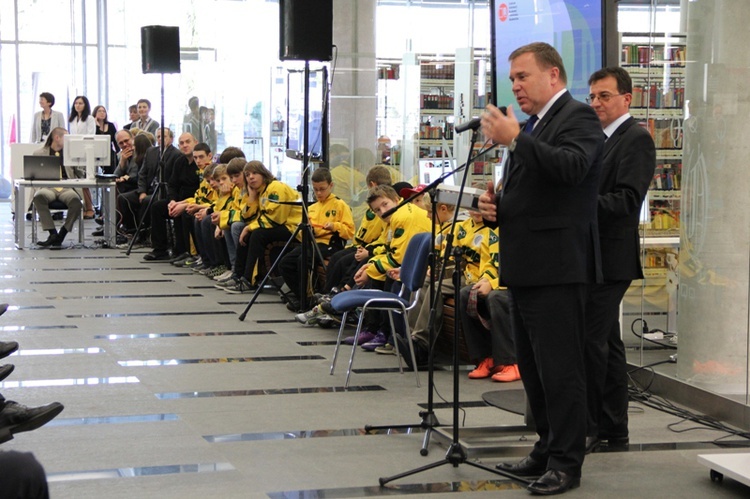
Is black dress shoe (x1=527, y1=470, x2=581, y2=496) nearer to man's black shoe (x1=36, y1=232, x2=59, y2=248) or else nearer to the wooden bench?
the wooden bench

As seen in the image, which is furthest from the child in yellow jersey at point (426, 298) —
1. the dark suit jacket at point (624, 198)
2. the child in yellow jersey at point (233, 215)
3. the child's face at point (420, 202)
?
the child in yellow jersey at point (233, 215)

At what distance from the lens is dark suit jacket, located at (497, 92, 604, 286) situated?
379 centimetres

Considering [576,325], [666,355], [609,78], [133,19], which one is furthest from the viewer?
[133,19]

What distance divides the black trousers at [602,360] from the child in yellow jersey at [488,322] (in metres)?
1.27

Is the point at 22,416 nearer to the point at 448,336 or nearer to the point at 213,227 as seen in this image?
the point at 448,336

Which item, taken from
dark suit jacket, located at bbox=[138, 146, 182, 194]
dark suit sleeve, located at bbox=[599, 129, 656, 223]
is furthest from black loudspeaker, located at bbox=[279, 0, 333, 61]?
dark suit jacket, located at bbox=[138, 146, 182, 194]

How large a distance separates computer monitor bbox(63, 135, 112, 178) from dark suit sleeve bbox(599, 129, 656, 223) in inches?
384

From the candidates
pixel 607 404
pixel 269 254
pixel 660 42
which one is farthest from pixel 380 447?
pixel 269 254

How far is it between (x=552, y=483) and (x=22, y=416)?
7.06 feet

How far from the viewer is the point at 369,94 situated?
1000cm

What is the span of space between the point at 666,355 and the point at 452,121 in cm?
368

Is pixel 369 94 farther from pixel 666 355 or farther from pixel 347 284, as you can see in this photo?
pixel 666 355

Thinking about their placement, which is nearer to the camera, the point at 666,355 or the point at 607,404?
the point at 607,404

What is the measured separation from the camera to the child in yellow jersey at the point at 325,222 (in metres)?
8.48
